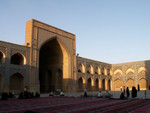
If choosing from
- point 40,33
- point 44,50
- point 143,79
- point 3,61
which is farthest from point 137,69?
point 3,61

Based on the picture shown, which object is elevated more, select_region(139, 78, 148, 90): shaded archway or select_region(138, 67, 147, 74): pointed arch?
select_region(138, 67, 147, 74): pointed arch

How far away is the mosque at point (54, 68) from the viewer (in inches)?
680

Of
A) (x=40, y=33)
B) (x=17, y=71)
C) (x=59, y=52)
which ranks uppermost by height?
(x=40, y=33)

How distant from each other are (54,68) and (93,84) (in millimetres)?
7573

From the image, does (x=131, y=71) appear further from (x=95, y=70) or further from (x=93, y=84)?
(x=93, y=84)

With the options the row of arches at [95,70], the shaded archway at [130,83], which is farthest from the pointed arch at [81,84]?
the shaded archway at [130,83]

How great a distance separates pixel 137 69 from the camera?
3158 centimetres

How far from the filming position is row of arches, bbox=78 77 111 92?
1064 inches

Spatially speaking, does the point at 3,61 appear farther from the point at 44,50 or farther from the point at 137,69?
the point at 137,69

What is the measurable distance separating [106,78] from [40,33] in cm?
1741

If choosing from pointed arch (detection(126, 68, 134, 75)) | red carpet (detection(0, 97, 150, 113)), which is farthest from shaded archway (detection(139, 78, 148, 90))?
red carpet (detection(0, 97, 150, 113))

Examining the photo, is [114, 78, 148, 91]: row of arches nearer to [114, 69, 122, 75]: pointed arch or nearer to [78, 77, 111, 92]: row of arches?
[114, 69, 122, 75]: pointed arch

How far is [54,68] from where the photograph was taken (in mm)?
25266

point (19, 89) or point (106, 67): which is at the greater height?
point (106, 67)
